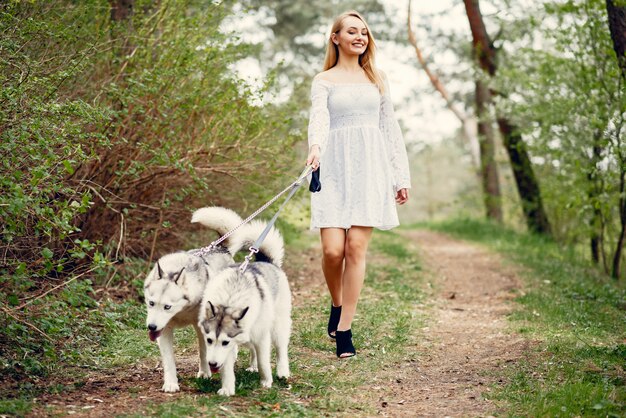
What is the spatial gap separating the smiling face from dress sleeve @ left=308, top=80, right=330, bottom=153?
0.34 meters

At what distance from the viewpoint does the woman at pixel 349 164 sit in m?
5.02

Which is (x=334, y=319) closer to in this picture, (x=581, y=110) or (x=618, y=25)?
(x=618, y=25)

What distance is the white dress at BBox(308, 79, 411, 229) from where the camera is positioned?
16.4 ft

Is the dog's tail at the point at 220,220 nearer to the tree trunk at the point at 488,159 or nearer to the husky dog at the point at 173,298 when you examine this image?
the husky dog at the point at 173,298

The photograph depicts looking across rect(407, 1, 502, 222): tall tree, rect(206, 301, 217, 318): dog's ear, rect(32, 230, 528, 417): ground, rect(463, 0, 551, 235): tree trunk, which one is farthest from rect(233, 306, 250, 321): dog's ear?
rect(407, 1, 502, 222): tall tree

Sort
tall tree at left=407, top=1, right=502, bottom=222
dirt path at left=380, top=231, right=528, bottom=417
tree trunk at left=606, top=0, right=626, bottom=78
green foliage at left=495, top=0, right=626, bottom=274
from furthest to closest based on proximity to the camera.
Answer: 1. tall tree at left=407, top=1, right=502, bottom=222
2. green foliage at left=495, top=0, right=626, bottom=274
3. tree trunk at left=606, top=0, right=626, bottom=78
4. dirt path at left=380, top=231, right=528, bottom=417

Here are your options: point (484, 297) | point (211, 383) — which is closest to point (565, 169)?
point (484, 297)

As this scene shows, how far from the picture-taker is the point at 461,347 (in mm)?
5684

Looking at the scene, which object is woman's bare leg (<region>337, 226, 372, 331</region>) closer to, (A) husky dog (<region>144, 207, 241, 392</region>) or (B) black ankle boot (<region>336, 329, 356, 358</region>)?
(B) black ankle boot (<region>336, 329, 356, 358</region>)

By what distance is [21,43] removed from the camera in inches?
195

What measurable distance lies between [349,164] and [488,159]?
11639 mm

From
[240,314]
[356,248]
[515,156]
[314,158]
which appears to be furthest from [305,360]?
[515,156]

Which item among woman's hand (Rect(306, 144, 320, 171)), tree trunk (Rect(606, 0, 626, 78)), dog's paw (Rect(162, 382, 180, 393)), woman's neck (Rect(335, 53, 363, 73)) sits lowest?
dog's paw (Rect(162, 382, 180, 393))

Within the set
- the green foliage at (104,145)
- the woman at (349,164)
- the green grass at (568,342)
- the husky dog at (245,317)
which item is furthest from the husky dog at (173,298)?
the green grass at (568,342)
